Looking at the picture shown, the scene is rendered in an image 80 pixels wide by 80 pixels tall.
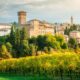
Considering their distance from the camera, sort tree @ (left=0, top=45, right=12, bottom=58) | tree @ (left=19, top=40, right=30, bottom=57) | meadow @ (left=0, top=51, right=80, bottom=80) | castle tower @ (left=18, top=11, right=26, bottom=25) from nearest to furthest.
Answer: meadow @ (left=0, top=51, right=80, bottom=80), tree @ (left=0, top=45, right=12, bottom=58), tree @ (left=19, top=40, right=30, bottom=57), castle tower @ (left=18, top=11, right=26, bottom=25)

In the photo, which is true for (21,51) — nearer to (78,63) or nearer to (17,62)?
(17,62)

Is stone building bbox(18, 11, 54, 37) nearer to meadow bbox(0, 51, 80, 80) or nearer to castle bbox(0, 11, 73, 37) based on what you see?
castle bbox(0, 11, 73, 37)

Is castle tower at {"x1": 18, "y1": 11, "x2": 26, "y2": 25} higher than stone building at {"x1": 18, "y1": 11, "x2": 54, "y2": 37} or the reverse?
higher

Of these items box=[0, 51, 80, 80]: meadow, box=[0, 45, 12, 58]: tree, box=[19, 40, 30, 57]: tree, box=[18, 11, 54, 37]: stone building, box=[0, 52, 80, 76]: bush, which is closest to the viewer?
box=[0, 51, 80, 80]: meadow

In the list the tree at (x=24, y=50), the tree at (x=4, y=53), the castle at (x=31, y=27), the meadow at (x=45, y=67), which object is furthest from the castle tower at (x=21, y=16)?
the meadow at (x=45, y=67)

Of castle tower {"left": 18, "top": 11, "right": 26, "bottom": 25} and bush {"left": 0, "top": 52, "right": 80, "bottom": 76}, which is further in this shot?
castle tower {"left": 18, "top": 11, "right": 26, "bottom": 25}

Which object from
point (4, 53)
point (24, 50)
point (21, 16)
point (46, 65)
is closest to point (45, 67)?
point (46, 65)

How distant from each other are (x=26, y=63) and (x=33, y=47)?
12659 millimetres

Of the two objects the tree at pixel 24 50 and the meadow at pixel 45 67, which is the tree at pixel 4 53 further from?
the meadow at pixel 45 67

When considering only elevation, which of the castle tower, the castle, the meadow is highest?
the castle tower

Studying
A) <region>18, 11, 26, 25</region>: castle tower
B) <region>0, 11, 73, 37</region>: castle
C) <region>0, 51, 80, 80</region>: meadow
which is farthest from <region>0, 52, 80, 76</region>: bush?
<region>18, 11, 26, 25</region>: castle tower

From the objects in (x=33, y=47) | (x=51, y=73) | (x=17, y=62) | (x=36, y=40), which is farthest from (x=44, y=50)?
(x=51, y=73)

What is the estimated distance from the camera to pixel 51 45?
5734 centimetres

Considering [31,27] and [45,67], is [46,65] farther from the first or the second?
[31,27]
